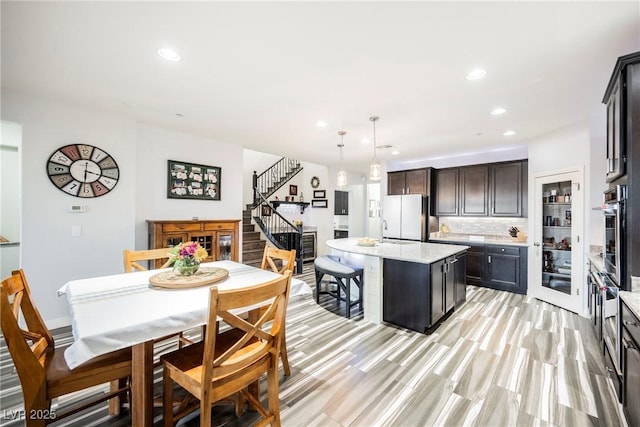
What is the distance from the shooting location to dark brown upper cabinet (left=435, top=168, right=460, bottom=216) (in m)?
5.61

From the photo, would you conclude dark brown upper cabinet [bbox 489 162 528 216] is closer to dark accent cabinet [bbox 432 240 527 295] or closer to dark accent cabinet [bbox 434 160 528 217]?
dark accent cabinet [bbox 434 160 528 217]

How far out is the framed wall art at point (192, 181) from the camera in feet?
13.6

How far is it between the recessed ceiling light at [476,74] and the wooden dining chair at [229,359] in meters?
2.33

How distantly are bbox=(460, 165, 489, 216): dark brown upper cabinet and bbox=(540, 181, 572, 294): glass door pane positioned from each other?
1.07 meters

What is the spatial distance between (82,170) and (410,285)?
4.18 meters

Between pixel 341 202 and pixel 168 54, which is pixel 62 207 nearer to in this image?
pixel 168 54

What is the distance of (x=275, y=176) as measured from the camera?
29.3 ft

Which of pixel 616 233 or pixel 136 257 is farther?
pixel 136 257

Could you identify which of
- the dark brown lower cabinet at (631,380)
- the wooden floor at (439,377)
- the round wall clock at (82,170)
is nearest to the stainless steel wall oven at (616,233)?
the dark brown lower cabinet at (631,380)

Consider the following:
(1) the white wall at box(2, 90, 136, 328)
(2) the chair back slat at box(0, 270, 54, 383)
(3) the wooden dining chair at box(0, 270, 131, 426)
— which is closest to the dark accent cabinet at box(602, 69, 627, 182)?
(3) the wooden dining chair at box(0, 270, 131, 426)

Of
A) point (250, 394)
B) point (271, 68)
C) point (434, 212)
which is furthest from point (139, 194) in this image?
point (434, 212)

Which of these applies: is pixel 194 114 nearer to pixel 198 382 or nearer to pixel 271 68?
pixel 271 68

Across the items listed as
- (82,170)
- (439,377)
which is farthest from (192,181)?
(439,377)

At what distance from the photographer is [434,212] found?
19.3ft
